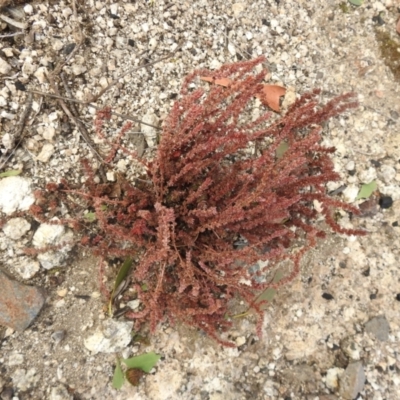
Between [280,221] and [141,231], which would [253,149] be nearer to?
[280,221]

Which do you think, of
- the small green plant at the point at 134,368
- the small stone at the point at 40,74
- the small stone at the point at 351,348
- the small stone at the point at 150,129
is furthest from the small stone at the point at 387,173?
the small stone at the point at 40,74

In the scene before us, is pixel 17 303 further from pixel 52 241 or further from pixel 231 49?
pixel 231 49

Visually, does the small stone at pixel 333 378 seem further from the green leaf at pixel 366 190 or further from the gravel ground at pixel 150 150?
the green leaf at pixel 366 190

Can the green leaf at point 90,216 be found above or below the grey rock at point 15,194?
below

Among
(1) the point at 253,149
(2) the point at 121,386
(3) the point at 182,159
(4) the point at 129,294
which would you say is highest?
(3) the point at 182,159

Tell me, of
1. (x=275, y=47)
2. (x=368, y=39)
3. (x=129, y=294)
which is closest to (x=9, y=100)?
(x=129, y=294)

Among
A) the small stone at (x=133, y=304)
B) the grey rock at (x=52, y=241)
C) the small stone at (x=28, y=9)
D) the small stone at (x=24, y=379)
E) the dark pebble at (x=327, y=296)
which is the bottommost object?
the small stone at (x=24, y=379)

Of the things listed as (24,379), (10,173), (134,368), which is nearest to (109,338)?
(134,368)
